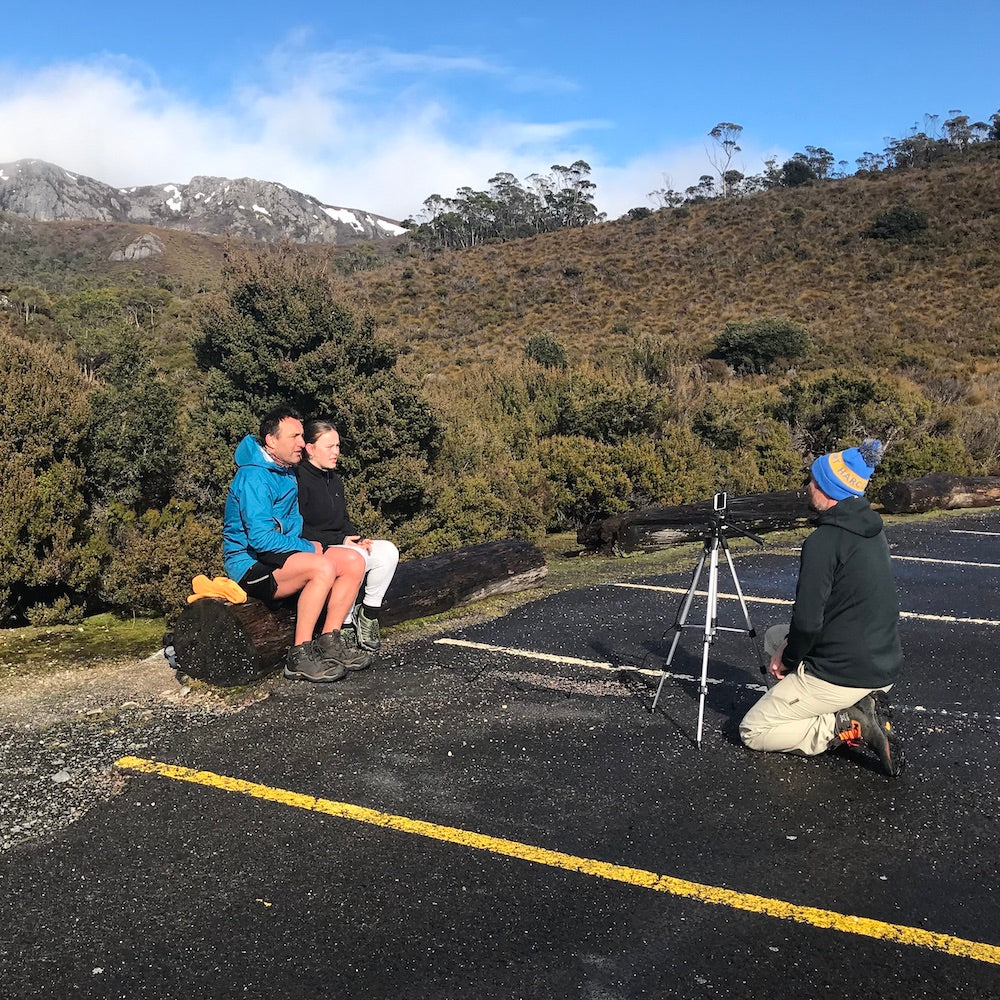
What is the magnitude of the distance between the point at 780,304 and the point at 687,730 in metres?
40.2

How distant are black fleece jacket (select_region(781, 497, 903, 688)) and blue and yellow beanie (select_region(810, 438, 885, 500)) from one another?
59mm

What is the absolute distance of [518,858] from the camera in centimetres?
363

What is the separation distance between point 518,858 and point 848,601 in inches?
81.5

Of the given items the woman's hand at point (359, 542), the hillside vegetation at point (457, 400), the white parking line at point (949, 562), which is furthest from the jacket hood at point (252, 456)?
the white parking line at point (949, 562)

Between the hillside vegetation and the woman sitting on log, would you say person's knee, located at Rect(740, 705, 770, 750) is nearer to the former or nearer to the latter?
the woman sitting on log

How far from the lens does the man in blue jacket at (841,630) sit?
4254mm

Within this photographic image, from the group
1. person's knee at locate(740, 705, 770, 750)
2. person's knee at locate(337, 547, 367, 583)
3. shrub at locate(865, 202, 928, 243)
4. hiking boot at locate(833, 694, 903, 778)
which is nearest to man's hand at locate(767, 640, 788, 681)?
person's knee at locate(740, 705, 770, 750)

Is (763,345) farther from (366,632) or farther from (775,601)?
(366,632)

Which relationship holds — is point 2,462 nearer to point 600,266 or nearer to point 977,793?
point 977,793

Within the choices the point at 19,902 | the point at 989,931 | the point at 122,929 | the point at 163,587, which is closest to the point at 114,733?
the point at 19,902

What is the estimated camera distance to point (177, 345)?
3262cm

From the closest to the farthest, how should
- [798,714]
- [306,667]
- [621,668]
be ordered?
1. [798,714]
2. [306,667]
3. [621,668]

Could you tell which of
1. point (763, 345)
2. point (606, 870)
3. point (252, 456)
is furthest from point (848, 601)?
point (763, 345)

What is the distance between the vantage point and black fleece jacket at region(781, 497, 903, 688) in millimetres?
4250
